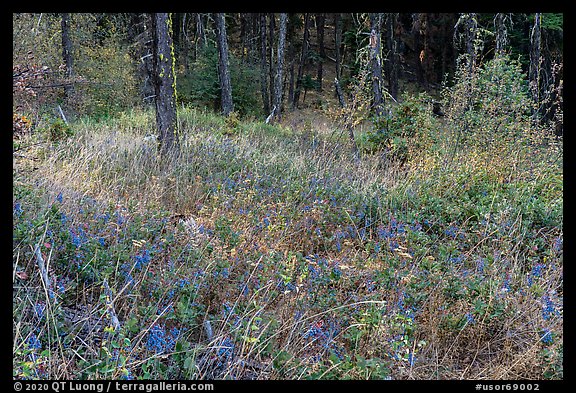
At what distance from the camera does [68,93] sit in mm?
15867

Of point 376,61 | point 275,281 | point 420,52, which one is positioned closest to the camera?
point 275,281

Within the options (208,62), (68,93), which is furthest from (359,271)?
(208,62)

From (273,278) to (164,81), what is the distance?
440 centimetres

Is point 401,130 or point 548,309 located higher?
point 401,130

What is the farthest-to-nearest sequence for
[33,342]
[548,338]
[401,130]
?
[401,130] → [548,338] → [33,342]

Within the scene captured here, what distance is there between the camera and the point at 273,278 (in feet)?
10.7

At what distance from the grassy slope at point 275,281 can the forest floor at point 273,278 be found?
2cm

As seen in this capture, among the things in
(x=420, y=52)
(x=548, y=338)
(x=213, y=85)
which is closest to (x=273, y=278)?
(x=548, y=338)

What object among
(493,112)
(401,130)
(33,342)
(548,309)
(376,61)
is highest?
(376,61)

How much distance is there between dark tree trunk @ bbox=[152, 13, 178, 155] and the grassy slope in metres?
0.94

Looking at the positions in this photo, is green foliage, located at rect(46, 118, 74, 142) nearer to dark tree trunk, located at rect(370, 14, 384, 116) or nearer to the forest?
the forest

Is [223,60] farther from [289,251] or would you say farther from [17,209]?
→ [17,209]
